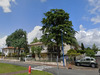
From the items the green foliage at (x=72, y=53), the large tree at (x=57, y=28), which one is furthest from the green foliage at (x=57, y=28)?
the green foliage at (x=72, y=53)

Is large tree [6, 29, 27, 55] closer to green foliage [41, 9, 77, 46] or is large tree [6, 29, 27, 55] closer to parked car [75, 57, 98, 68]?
green foliage [41, 9, 77, 46]

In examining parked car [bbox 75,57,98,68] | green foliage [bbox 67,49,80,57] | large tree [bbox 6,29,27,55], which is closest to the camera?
parked car [bbox 75,57,98,68]

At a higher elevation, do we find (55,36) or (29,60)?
(55,36)

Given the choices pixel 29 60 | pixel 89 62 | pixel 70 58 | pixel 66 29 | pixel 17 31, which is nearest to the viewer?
pixel 89 62

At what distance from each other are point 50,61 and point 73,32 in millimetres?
11612

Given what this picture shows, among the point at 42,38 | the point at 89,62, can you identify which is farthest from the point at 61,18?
the point at 89,62

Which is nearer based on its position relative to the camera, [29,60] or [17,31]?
[29,60]

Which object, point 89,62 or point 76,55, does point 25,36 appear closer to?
point 76,55

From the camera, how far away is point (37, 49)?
36438mm

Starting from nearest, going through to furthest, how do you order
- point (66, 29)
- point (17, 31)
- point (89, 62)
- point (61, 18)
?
point (89, 62), point (66, 29), point (61, 18), point (17, 31)

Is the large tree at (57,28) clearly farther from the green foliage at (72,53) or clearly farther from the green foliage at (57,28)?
the green foliage at (72,53)

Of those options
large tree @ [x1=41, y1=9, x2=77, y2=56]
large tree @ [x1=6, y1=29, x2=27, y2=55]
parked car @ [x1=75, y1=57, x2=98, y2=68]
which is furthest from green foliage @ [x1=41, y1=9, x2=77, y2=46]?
large tree @ [x1=6, y1=29, x2=27, y2=55]

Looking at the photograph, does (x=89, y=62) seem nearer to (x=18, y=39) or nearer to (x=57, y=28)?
(x=57, y=28)

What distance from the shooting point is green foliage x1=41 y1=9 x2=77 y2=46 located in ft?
101
